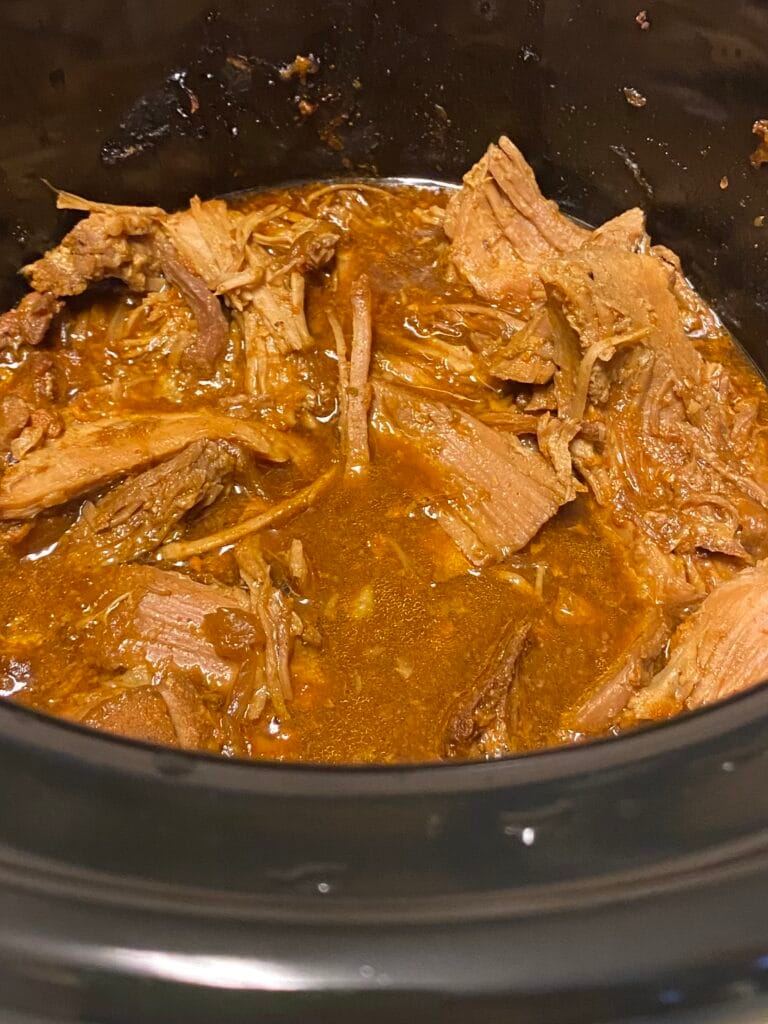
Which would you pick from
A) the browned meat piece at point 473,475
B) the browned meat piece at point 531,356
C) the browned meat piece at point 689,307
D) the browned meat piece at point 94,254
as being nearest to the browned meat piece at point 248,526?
the browned meat piece at point 473,475

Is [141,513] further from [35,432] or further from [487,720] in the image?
[487,720]

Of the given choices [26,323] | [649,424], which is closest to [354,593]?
[649,424]

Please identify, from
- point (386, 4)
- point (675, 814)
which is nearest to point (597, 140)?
point (386, 4)

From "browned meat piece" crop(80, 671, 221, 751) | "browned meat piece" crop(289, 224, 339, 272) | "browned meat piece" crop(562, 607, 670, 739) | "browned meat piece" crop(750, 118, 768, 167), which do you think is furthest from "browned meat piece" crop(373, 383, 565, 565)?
"browned meat piece" crop(750, 118, 768, 167)

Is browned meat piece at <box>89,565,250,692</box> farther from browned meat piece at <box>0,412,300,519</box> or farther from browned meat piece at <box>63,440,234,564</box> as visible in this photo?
browned meat piece at <box>0,412,300,519</box>

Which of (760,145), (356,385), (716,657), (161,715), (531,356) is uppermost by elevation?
(760,145)

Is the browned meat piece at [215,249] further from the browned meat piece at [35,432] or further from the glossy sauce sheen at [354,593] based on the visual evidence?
the browned meat piece at [35,432]

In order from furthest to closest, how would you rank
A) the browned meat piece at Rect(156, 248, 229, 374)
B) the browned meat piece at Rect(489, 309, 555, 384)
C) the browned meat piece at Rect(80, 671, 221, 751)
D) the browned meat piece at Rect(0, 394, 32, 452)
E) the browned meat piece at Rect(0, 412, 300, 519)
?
the browned meat piece at Rect(156, 248, 229, 374)
the browned meat piece at Rect(489, 309, 555, 384)
the browned meat piece at Rect(0, 394, 32, 452)
the browned meat piece at Rect(0, 412, 300, 519)
the browned meat piece at Rect(80, 671, 221, 751)
